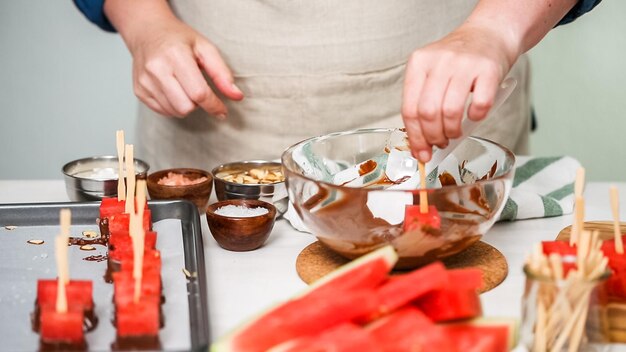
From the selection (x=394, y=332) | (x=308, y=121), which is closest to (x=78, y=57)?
(x=308, y=121)

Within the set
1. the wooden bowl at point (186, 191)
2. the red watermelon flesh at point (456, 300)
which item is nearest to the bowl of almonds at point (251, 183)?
the wooden bowl at point (186, 191)

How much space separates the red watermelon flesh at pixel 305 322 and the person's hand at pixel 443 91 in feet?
1.37

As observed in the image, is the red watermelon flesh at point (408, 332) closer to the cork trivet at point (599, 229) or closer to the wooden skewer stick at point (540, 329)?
the wooden skewer stick at point (540, 329)

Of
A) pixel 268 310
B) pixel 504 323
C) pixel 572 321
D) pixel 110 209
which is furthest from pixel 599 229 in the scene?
pixel 110 209

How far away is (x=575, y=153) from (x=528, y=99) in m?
2.00

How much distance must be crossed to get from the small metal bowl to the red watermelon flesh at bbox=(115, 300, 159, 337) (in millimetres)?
604

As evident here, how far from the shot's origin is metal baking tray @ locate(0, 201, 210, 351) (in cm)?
109

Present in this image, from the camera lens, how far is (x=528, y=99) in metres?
2.25

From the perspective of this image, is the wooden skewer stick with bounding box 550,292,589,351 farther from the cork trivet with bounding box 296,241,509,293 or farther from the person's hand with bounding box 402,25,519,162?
the person's hand with bounding box 402,25,519,162

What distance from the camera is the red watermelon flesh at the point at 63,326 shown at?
41.3 inches

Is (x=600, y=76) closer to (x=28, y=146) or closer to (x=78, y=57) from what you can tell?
(x=78, y=57)

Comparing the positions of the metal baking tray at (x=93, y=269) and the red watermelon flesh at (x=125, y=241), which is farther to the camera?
the red watermelon flesh at (x=125, y=241)

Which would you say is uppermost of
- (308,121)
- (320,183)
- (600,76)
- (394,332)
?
(600,76)

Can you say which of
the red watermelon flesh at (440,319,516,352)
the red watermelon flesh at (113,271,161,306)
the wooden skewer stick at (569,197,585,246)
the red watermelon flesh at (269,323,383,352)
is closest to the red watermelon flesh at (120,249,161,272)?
the red watermelon flesh at (113,271,161,306)
